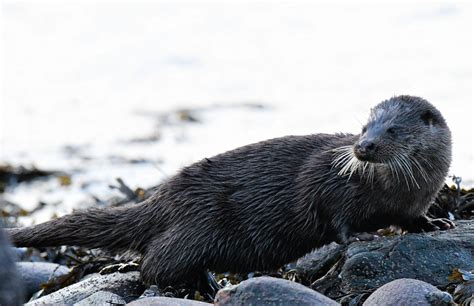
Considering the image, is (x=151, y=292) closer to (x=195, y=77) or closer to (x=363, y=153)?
A: (x=363, y=153)

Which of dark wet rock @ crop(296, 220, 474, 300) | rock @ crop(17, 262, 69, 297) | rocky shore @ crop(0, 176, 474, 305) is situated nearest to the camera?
rocky shore @ crop(0, 176, 474, 305)

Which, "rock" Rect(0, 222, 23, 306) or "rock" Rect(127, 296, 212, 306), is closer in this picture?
"rock" Rect(0, 222, 23, 306)

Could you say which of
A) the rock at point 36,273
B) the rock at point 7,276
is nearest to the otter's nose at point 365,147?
the rock at point 36,273

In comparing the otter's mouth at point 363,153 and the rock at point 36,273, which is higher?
the otter's mouth at point 363,153

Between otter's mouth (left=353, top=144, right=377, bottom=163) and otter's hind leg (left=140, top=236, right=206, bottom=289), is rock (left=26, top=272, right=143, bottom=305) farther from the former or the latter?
otter's mouth (left=353, top=144, right=377, bottom=163)

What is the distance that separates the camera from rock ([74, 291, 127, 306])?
482 centimetres

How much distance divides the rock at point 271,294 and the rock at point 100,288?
4.21 ft

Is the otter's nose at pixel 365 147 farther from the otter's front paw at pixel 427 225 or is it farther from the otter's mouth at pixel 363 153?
the otter's front paw at pixel 427 225

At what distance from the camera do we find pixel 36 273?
607cm

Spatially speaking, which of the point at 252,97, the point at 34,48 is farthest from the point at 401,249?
the point at 34,48

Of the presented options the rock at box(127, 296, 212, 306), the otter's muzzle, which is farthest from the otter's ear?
the rock at box(127, 296, 212, 306)

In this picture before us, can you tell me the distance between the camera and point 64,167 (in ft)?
32.1

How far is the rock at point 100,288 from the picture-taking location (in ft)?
17.0

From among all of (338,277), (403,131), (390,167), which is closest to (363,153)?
(390,167)
